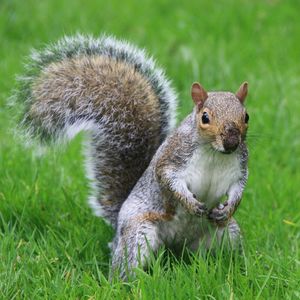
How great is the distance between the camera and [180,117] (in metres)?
3.94

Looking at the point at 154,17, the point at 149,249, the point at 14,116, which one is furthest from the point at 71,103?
the point at 154,17

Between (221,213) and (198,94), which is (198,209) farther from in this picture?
(198,94)

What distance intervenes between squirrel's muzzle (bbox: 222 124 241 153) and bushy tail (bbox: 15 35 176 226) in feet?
1.92

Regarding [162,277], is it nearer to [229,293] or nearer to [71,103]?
[229,293]

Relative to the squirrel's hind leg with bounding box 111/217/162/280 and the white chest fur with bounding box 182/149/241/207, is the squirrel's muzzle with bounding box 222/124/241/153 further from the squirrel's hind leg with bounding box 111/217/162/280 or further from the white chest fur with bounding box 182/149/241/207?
the squirrel's hind leg with bounding box 111/217/162/280

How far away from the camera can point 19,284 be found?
252 centimetres

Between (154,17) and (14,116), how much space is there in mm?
2650

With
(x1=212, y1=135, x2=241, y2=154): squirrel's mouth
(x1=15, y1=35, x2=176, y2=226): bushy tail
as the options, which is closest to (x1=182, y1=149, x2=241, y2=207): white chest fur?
(x1=212, y1=135, x2=241, y2=154): squirrel's mouth

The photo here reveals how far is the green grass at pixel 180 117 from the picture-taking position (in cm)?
246

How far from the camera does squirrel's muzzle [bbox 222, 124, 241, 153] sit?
2.39 meters

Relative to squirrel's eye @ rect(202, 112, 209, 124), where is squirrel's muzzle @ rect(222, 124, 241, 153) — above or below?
below

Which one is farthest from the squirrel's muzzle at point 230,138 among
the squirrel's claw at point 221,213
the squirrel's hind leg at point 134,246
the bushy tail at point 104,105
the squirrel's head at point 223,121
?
the bushy tail at point 104,105

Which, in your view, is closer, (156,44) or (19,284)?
(19,284)

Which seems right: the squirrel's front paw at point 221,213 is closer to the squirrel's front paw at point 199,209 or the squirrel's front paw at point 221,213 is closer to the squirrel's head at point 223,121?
the squirrel's front paw at point 199,209
